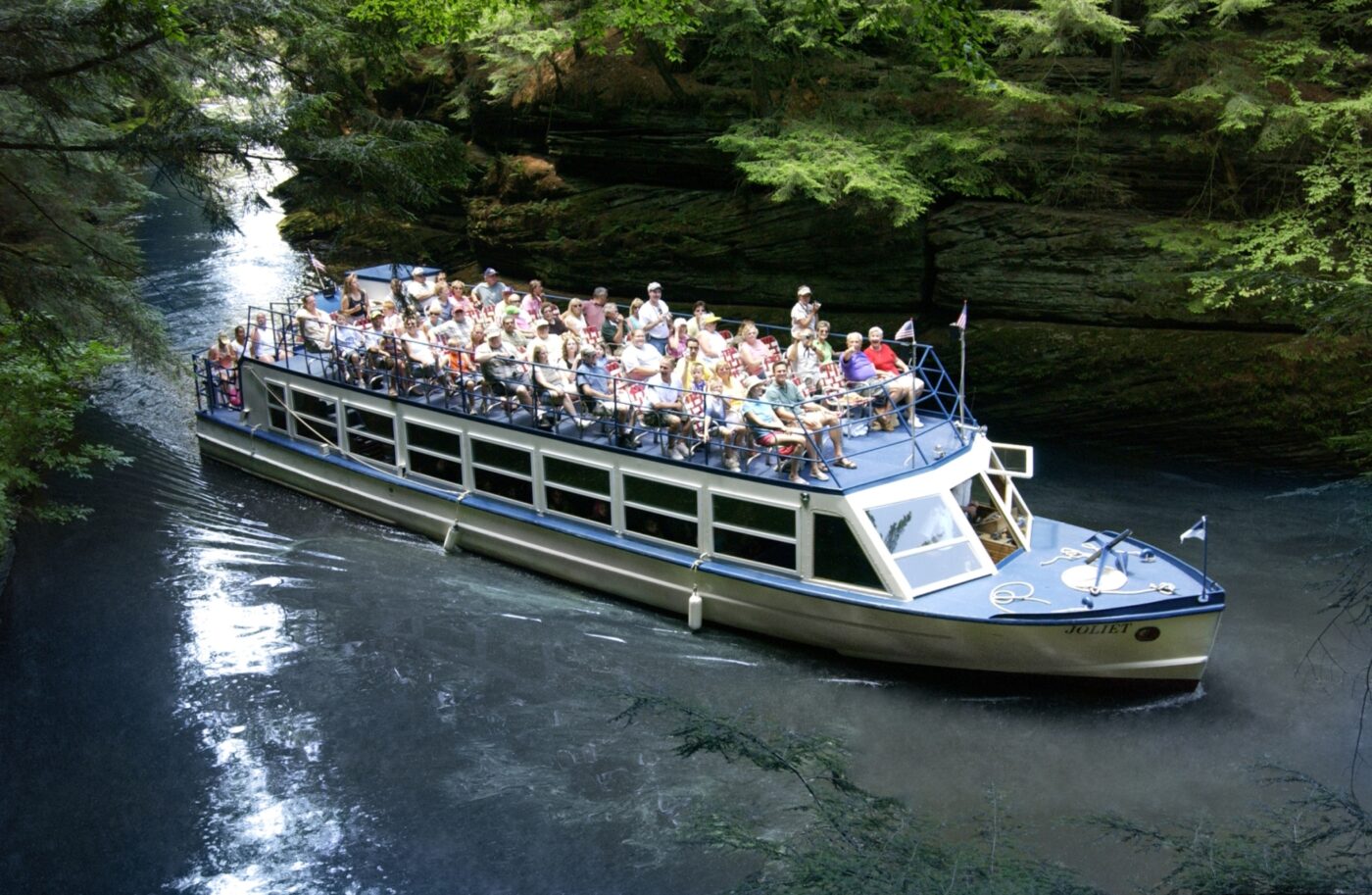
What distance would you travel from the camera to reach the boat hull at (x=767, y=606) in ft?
39.4

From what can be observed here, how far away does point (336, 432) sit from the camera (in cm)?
1795

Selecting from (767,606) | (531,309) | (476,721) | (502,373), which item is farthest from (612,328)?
(476,721)

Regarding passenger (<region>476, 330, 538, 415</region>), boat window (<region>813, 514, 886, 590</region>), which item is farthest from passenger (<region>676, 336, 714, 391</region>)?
boat window (<region>813, 514, 886, 590</region>)

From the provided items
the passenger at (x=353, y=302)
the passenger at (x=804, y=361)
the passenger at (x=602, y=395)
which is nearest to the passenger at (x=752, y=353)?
the passenger at (x=804, y=361)

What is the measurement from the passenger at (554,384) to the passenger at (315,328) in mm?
4441

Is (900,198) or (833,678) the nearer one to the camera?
(833,678)

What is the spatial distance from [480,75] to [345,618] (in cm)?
1699

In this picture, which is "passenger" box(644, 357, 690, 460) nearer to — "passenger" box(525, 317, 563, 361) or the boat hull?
the boat hull

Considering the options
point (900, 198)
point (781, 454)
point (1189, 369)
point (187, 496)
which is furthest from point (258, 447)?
point (1189, 369)

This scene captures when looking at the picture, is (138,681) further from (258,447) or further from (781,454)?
(781,454)

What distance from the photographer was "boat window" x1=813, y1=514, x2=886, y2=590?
12711 mm

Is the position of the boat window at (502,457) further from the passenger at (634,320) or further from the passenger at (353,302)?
the passenger at (353,302)

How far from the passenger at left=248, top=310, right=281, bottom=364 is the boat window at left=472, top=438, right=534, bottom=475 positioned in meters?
4.82

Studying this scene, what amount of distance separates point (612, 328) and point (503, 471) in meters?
3.05
